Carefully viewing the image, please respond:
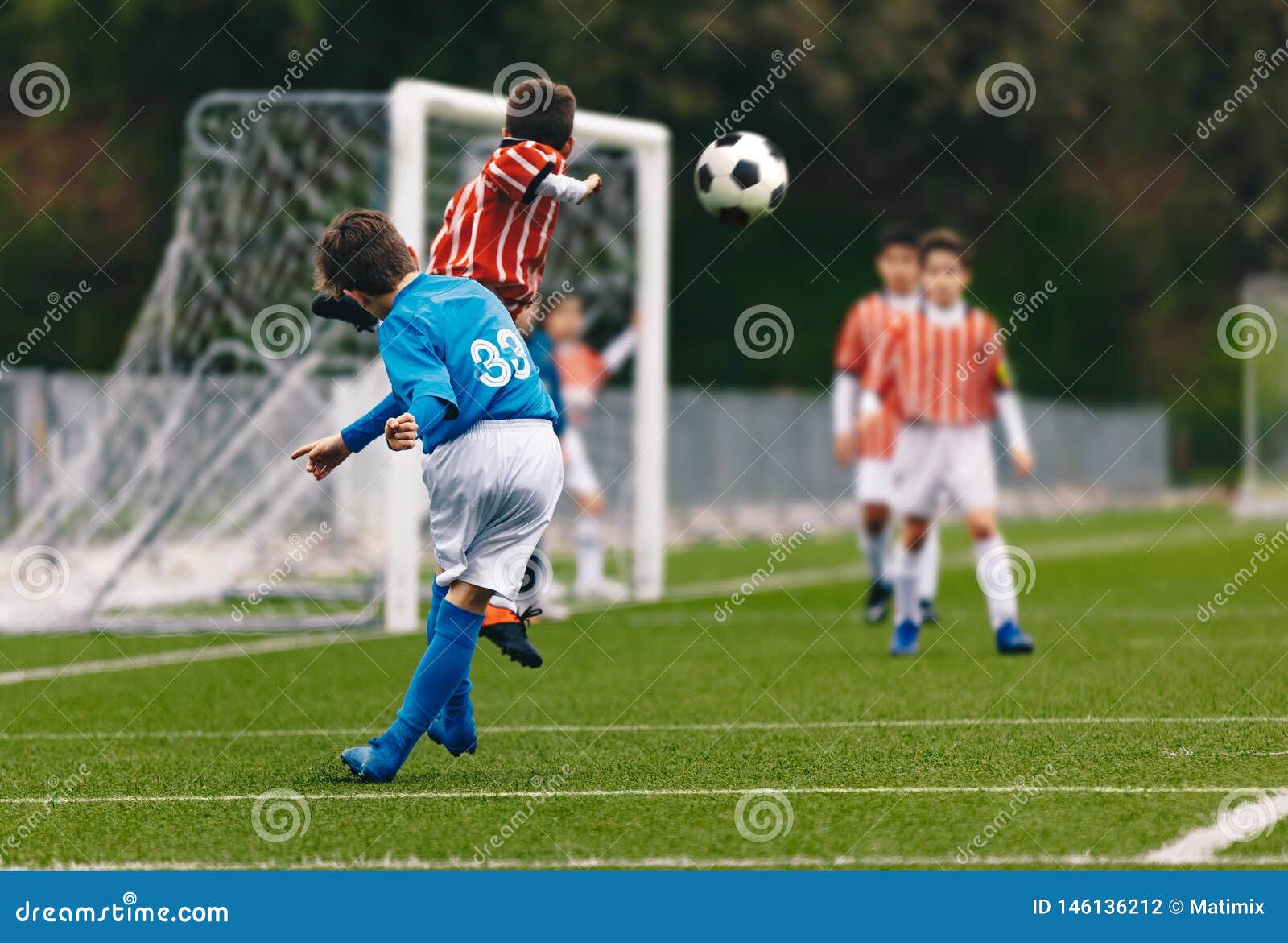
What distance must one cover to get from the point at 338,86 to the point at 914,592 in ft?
55.9

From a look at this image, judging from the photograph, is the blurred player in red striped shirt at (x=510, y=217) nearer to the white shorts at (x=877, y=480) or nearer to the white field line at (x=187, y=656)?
the white field line at (x=187, y=656)

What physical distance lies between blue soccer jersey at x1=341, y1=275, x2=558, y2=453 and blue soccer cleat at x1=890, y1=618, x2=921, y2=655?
13.1 ft

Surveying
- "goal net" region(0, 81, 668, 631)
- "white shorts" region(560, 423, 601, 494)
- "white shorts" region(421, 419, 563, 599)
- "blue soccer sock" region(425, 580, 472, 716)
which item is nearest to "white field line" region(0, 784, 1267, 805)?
"blue soccer sock" region(425, 580, 472, 716)

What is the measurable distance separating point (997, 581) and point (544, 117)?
11.6ft

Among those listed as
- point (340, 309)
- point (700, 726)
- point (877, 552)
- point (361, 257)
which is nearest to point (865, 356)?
point (877, 552)

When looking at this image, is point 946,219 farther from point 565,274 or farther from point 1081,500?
point 565,274

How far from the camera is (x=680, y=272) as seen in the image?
94.6 ft

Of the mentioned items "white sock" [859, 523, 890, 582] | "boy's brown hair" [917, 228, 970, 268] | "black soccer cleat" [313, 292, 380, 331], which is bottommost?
"white sock" [859, 523, 890, 582]

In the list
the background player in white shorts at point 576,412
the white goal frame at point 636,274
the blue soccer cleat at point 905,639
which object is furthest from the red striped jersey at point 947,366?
the background player in white shorts at point 576,412

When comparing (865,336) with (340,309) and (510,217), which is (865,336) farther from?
(340,309)

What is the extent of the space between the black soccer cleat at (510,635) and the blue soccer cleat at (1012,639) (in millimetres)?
3402

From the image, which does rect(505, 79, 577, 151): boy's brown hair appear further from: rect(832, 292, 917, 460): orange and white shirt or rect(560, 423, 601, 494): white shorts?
rect(560, 423, 601, 494): white shorts

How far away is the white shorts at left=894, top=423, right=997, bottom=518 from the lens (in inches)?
373

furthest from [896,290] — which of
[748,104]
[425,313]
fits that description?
[748,104]
